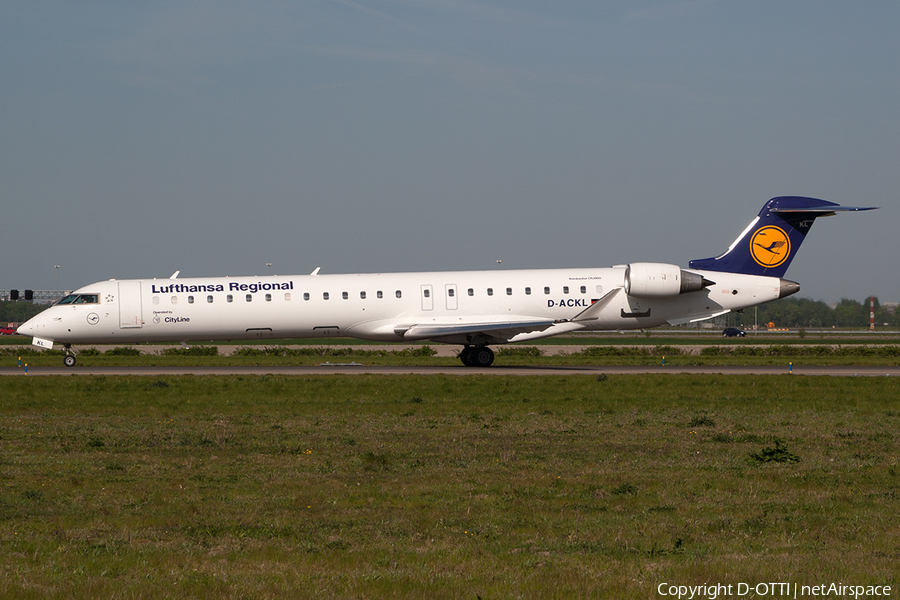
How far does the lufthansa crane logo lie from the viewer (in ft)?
121

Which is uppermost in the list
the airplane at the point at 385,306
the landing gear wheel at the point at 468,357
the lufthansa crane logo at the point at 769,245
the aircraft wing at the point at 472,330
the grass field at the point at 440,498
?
the lufthansa crane logo at the point at 769,245

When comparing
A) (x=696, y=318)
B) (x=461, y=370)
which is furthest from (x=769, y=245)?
(x=461, y=370)

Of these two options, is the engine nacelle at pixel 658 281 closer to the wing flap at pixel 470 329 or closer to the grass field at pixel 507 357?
the wing flap at pixel 470 329

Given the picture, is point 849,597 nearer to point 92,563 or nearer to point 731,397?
point 92,563

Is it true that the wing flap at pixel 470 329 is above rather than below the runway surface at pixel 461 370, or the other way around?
above

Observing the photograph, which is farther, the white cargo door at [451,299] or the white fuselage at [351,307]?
the white cargo door at [451,299]

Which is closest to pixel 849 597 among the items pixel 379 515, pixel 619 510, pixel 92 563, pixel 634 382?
pixel 619 510

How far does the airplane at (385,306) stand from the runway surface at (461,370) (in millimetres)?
1293

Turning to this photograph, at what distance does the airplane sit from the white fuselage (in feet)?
0.13

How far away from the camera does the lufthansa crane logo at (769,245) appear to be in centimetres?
3688

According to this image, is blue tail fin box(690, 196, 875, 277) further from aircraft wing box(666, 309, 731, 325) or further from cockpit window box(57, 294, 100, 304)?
cockpit window box(57, 294, 100, 304)

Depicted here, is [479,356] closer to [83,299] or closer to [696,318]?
[696,318]

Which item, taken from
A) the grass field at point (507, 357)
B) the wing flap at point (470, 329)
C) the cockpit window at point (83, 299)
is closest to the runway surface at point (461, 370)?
the wing flap at point (470, 329)

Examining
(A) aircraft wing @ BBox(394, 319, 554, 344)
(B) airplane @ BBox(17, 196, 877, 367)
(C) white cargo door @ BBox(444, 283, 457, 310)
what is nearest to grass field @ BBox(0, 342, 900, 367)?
(A) aircraft wing @ BBox(394, 319, 554, 344)
